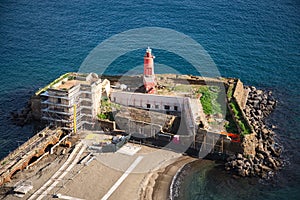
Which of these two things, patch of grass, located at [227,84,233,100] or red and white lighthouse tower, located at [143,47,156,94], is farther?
patch of grass, located at [227,84,233,100]

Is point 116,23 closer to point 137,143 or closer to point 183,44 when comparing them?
point 183,44

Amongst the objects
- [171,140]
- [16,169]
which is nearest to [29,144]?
[16,169]

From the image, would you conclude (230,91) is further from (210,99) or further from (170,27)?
(170,27)

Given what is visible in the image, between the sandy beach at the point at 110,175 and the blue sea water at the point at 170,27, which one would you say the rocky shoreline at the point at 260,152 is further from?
the sandy beach at the point at 110,175

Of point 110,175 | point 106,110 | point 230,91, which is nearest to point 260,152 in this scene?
point 230,91

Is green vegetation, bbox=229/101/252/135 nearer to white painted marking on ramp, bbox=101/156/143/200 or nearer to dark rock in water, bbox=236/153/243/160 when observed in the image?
dark rock in water, bbox=236/153/243/160

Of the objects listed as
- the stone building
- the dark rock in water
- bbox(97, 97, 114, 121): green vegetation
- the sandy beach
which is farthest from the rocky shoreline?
the stone building
